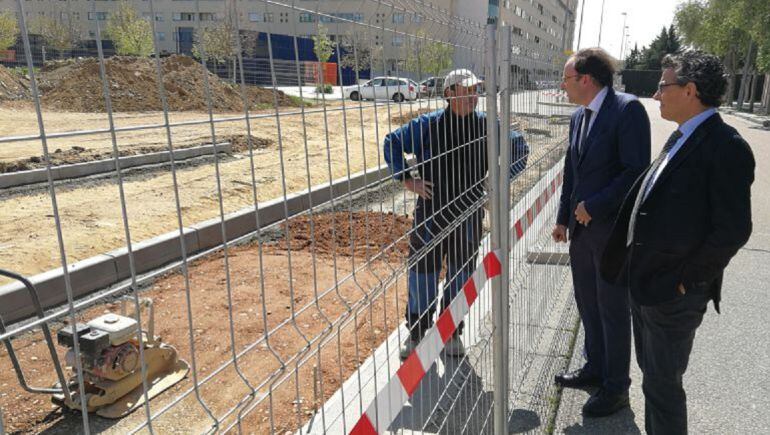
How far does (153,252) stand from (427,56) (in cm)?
455

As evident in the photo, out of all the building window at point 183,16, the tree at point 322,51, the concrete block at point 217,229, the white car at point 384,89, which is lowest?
the concrete block at point 217,229

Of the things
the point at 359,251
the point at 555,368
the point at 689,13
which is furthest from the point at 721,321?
the point at 689,13

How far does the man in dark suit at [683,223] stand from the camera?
8.11 ft

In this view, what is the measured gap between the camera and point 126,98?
3.79 metres

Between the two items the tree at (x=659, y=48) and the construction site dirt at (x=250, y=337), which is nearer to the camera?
the construction site dirt at (x=250, y=337)

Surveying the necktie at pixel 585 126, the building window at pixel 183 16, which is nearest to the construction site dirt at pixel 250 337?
the building window at pixel 183 16

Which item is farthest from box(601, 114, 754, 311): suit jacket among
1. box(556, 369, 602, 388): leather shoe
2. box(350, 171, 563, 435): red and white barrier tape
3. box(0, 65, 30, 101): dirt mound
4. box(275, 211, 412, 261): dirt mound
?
box(275, 211, 412, 261): dirt mound

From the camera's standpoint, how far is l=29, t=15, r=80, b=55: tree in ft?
3.63

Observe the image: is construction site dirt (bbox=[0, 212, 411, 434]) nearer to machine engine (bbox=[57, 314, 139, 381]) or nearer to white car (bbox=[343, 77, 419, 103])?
machine engine (bbox=[57, 314, 139, 381])

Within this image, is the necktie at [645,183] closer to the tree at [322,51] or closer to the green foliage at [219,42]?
the tree at [322,51]

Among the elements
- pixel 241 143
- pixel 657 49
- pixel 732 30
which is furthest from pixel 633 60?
pixel 241 143

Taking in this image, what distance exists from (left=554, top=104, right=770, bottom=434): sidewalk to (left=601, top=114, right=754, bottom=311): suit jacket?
112 centimetres

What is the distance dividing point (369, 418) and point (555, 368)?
2740mm

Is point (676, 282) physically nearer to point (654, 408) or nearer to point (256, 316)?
point (654, 408)
